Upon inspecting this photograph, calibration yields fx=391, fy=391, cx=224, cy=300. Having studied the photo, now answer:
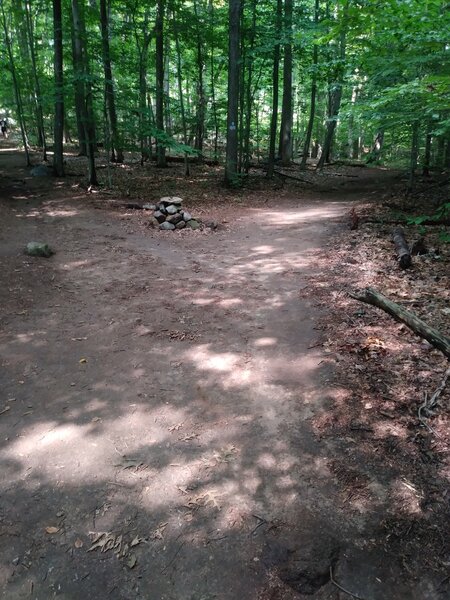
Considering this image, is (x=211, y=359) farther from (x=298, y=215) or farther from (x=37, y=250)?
(x=298, y=215)

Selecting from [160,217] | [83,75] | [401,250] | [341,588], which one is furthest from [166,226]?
[341,588]

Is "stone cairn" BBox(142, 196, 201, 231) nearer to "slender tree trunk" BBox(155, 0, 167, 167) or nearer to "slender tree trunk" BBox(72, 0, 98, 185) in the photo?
"slender tree trunk" BBox(72, 0, 98, 185)

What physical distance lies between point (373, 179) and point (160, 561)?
817 inches

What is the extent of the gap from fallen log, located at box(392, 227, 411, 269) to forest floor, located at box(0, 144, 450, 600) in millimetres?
178

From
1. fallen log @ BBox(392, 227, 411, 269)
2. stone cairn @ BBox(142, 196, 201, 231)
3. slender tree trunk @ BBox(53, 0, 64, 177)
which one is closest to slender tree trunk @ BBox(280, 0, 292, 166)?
slender tree trunk @ BBox(53, 0, 64, 177)

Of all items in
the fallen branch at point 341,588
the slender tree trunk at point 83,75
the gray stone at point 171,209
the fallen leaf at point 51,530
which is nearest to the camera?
the fallen branch at point 341,588

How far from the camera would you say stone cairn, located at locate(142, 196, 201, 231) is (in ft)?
35.5

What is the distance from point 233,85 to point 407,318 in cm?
1279

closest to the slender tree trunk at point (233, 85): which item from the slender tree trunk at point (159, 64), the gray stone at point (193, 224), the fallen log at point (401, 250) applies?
the slender tree trunk at point (159, 64)

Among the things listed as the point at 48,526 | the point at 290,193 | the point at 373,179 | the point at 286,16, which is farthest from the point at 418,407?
the point at 373,179

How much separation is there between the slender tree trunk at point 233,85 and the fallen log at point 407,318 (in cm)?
1115

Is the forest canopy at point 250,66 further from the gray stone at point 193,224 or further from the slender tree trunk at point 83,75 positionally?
the gray stone at point 193,224

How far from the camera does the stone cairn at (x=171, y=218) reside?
35.5 ft

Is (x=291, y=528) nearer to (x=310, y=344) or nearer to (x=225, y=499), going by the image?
(x=225, y=499)
